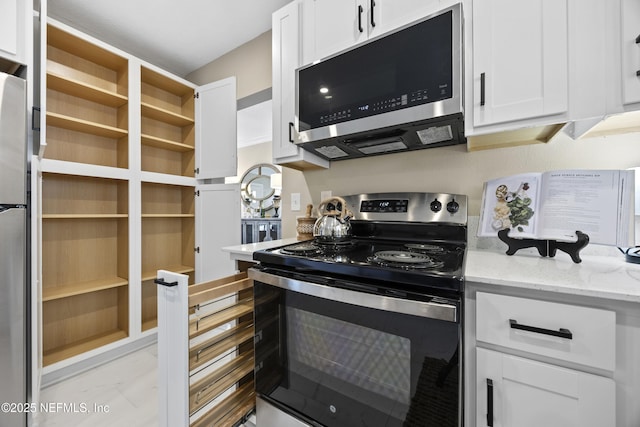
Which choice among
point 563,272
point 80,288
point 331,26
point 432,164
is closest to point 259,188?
point 80,288

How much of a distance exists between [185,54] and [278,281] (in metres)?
2.67

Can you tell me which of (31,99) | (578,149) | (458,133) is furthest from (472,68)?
(31,99)

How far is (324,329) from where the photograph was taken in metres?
1.01

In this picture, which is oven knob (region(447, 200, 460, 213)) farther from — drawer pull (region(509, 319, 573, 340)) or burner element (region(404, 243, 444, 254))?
drawer pull (region(509, 319, 573, 340))

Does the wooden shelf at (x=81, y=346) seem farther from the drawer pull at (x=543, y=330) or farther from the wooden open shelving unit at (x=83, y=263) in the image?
the drawer pull at (x=543, y=330)

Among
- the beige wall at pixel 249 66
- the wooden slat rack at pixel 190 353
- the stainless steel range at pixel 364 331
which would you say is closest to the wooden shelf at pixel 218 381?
the wooden slat rack at pixel 190 353

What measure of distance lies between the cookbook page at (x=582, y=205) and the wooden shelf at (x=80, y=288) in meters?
2.87

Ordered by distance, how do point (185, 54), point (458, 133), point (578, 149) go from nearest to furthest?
point (578, 149), point (458, 133), point (185, 54)

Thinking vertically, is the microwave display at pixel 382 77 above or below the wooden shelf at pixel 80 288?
above

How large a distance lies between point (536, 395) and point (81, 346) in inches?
114

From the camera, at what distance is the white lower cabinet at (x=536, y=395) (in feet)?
2.18

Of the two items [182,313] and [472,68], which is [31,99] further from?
[472,68]

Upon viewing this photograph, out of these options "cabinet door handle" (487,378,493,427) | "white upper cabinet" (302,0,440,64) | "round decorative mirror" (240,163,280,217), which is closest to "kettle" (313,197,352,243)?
"cabinet door handle" (487,378,493,427)

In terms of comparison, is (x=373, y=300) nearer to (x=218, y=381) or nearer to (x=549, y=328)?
(x=549, y=328)
